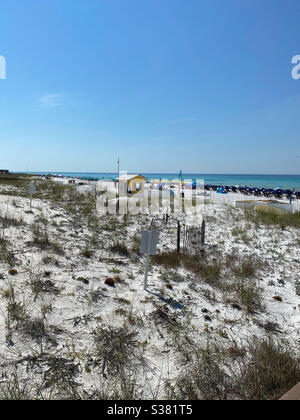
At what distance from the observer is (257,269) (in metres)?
6.00

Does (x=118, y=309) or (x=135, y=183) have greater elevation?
(x=135, y=183)

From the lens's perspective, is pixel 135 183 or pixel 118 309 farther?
pixel 135 183

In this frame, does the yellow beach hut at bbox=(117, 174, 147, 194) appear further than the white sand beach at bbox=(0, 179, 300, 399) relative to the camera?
Yes

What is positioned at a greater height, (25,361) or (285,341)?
(25,361)

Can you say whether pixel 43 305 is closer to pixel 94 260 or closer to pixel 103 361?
pixel 103 361

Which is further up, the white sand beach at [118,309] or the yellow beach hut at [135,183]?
Answer: the yellow beach hut at [135,183]

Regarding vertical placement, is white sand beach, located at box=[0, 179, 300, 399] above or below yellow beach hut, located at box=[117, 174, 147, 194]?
below

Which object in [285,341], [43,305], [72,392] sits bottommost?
[285,341]

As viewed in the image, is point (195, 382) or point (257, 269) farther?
point (257, 269)

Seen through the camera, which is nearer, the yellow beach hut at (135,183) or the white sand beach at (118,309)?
the white sand beach at (118,309)

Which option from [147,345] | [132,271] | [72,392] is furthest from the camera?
[132,271]
